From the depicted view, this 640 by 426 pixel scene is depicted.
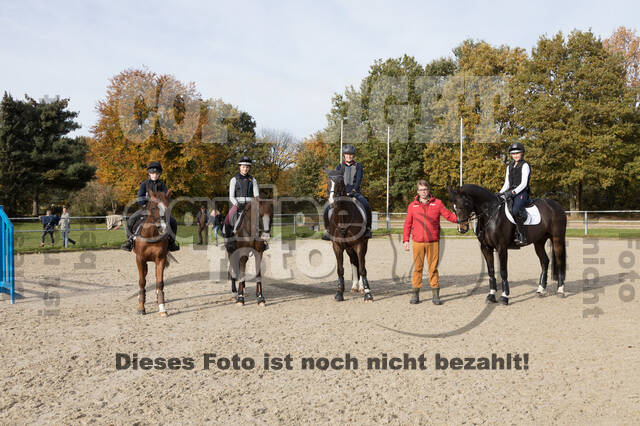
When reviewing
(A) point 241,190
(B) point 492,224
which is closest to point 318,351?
(A) point 241,190

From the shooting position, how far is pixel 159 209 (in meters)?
7.28

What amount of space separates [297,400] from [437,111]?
42.3 m

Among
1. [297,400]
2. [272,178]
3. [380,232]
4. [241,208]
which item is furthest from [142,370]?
[272,178]

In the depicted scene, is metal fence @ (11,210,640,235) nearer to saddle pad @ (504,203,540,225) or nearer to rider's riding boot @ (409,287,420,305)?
rider's riding boot @ (409,287,420,305)

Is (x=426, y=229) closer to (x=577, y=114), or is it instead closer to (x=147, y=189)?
(x=147, y=189)

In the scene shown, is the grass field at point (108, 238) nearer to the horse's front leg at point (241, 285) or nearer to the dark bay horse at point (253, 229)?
the horse's front leg at point (241, 285)

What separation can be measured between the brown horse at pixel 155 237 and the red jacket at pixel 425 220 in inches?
172

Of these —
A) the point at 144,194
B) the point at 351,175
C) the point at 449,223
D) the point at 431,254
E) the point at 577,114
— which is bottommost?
the point at 449,223

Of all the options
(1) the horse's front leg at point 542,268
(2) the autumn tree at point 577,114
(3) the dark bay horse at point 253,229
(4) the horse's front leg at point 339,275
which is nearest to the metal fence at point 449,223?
(2) the autumn tree at point 577,114

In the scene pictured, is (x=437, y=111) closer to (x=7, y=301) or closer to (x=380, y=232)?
(x=380, y=232)

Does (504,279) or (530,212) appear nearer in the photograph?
(504,279)

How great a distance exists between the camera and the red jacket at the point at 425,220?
8086 millimetres

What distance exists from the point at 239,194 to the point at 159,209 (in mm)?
1560

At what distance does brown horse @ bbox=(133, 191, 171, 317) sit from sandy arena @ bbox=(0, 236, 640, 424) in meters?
0.74
